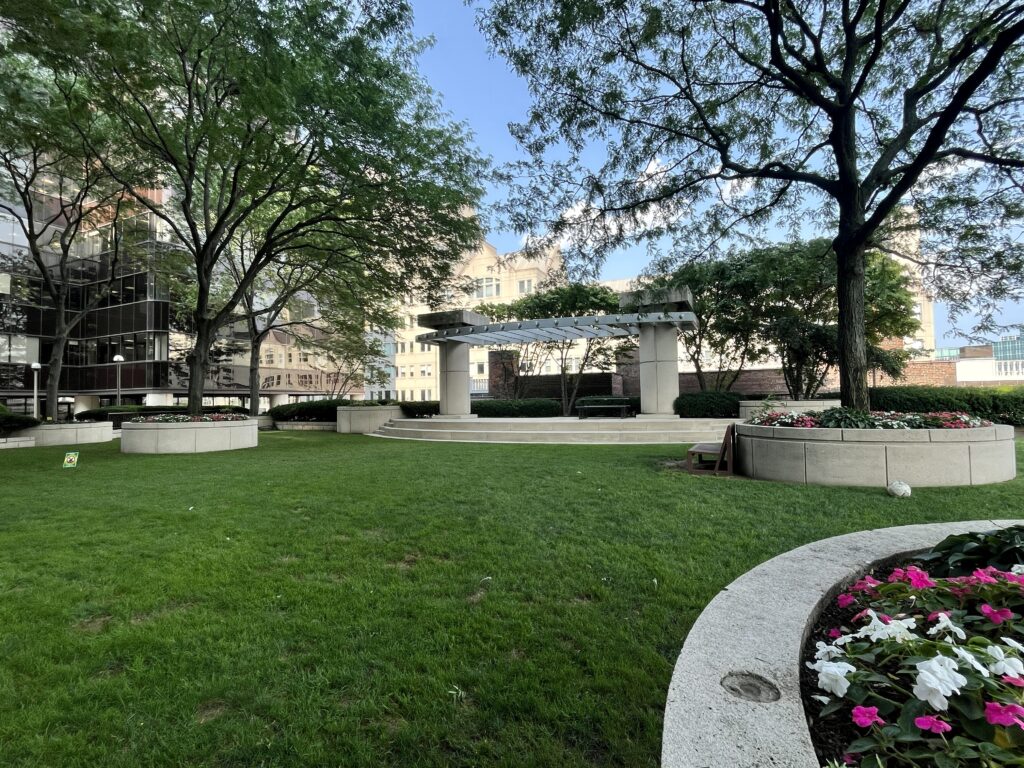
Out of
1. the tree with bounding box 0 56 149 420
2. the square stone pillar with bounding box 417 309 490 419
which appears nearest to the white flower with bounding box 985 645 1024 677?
the tree with bounding box 0 56 149 420

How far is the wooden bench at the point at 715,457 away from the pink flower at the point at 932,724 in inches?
250

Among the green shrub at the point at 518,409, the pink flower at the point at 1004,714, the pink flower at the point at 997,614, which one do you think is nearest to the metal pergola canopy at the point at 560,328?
the green shrub at the point at 518,409

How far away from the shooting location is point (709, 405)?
14.3m

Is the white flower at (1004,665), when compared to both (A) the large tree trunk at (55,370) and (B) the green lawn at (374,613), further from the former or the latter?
(A) the large tree trunk at (55,370)

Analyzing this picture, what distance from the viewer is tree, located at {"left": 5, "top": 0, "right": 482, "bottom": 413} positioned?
631 cm

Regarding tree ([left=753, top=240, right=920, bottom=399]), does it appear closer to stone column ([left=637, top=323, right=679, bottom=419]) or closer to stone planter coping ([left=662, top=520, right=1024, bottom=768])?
stone column ([left=637, top=323, right=679, bottom=419])

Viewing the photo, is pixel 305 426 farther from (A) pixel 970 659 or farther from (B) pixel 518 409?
(A) pixel 970 659

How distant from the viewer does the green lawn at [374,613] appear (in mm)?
1993

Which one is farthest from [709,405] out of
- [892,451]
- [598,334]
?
[892,451]

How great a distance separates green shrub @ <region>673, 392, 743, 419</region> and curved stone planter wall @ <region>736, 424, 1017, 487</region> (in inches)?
293

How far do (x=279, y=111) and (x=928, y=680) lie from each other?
10351 millimetres

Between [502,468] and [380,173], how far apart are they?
7.74m

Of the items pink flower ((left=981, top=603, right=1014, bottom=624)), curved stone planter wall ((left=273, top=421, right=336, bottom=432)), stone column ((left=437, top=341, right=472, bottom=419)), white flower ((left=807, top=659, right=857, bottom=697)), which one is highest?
stone column ((left=437, top=341, right=472, bottom=419))

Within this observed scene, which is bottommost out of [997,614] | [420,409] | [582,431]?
[582,431]
